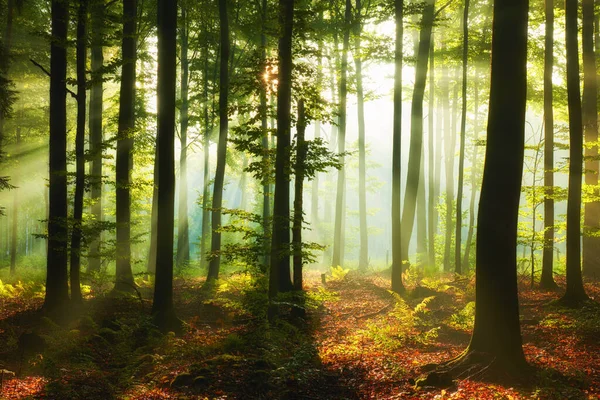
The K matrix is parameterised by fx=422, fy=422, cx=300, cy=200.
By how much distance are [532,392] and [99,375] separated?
23.0 ft

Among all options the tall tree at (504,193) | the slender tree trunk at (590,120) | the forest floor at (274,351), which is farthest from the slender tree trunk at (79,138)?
the slender tree trunk at (590,120)

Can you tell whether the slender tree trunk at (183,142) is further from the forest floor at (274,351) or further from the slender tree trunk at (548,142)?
the slender tree trunk at (548,142)

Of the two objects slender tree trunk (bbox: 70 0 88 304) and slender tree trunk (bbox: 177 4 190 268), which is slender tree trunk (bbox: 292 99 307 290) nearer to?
slender tree trunk (bbox: 70 0 88 304)

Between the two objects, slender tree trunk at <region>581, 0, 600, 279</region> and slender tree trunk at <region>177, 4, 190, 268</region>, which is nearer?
slender tree trunk at <region>581, 0, 600, 279</region>

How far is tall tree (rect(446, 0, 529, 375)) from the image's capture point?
681 cm

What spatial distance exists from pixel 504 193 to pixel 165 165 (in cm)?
773

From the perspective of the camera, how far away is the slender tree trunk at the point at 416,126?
16094mm

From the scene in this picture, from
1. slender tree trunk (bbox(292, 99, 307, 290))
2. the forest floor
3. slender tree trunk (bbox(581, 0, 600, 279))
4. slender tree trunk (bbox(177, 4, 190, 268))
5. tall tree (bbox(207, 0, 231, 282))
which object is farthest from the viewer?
slender tree trunk (bbox(177, 4, 190, 268))

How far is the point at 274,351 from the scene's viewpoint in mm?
8367

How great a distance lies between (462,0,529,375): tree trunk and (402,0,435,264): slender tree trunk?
9410 millimetres

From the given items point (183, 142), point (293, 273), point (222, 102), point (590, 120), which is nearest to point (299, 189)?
point (293, 273)

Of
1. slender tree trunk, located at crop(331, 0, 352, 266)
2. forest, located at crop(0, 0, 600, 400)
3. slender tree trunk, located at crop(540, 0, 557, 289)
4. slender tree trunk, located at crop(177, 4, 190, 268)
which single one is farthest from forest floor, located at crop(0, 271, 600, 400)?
slender tree trunk, located at crop(177, 4, 190, 268)

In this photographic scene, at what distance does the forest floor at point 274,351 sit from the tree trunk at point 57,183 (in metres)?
0.72

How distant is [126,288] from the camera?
14227mm
